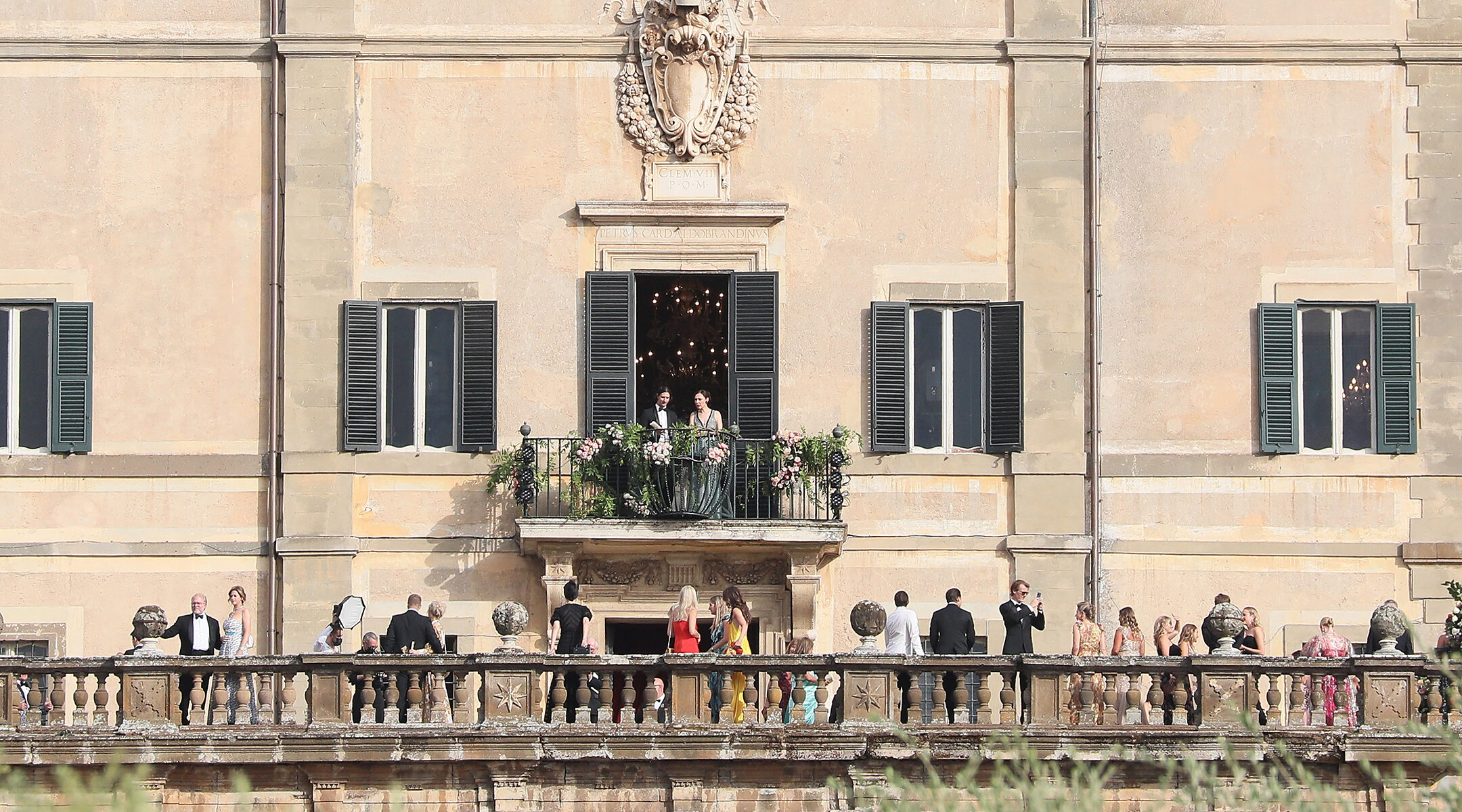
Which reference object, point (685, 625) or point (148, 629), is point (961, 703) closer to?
point (685, 625)

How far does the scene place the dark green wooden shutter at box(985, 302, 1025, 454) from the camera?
84.1 feet

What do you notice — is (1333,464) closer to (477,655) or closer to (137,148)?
(477,655)

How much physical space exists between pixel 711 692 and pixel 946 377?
5326 mm

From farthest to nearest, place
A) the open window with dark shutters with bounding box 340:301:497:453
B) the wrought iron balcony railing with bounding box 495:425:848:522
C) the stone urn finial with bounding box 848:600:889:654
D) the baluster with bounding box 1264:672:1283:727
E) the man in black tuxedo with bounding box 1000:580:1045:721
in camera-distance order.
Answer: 1. the open window with dark shutters with bounding box 340:301:497:453
2. the wrought iron balcony railing with bounding box 495:425:848:522
3. the man in black tuxedo with bounding box 1000:580:1045:721
4. the stone urn finial with bounding box 848:600:889:654
5. the baluster with bounding box 1264:672:1283:727

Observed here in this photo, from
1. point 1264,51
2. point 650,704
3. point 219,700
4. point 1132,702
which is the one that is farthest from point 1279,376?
point 219,700

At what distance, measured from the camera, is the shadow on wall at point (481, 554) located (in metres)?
25.5

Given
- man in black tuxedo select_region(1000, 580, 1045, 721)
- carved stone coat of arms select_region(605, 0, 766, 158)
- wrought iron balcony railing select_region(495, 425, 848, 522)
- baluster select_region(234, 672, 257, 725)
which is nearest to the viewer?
baluster select_region(234, 672, 257, 725)

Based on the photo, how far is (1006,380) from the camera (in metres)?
25.7

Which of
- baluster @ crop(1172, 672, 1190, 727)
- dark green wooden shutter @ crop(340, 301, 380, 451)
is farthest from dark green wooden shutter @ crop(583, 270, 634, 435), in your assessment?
baluster @ crop(1172, 672, 1190, 727)

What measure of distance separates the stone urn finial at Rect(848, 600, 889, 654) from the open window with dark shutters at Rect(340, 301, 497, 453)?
196 inches

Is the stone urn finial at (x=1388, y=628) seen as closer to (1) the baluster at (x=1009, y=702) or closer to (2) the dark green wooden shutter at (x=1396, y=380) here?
(1) the baluster at (x=1009, y=702)

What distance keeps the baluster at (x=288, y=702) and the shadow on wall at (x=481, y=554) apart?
367cm

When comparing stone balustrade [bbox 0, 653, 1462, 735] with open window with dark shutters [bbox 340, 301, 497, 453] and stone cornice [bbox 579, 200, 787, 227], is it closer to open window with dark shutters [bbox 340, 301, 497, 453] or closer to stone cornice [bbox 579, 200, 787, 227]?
open window with dark shutters [bbox 340, 301, 497, 453]

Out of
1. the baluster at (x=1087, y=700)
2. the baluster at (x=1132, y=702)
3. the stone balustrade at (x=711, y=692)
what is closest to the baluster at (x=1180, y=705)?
the stone balustrade at (x=711, y=692)
